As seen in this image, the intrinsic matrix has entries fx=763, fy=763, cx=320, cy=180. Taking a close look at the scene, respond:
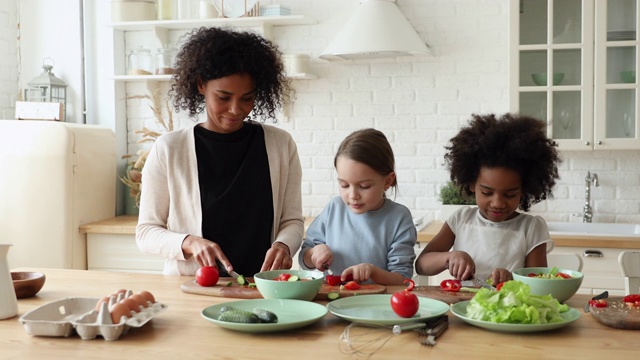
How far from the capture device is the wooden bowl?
1.89 metres

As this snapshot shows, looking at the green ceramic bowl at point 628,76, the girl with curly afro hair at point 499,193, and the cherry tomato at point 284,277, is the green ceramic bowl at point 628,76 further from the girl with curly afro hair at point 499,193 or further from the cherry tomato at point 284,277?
the cherry tomato at point 284,277

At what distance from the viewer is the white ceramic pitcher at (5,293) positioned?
169 cm

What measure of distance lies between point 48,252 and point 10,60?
1.25 m

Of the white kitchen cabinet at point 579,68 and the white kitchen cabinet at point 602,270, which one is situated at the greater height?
the white kitchen cabinet at point 579,68

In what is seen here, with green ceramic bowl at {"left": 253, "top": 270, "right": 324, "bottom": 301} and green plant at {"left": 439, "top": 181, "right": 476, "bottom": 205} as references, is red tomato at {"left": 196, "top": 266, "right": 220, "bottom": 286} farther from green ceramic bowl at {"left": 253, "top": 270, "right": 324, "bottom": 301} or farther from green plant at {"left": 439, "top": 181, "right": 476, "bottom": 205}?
green plant at {"left": 439, "top": 181, "right": 476, "bottom": 205}

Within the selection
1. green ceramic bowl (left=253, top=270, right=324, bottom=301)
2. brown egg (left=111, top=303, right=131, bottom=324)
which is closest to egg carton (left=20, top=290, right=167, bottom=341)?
brown egg (left=111, top=303, right=131, bottom=324)

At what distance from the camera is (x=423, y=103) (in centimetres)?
417

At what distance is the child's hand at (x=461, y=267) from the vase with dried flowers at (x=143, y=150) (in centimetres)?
266

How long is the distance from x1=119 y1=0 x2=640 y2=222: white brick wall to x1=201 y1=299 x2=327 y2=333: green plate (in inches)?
101

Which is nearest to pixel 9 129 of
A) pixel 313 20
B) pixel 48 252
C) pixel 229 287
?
pixel 48 252

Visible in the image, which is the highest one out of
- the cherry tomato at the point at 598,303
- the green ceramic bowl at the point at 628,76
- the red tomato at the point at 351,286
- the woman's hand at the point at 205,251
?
the green ceramic bowl at the point at 628,76

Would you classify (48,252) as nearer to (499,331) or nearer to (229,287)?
(229,287)

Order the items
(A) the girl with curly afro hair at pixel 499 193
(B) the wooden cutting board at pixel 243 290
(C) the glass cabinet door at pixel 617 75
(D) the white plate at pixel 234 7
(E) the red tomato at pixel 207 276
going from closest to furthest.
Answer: (B) the wooden cutting board at pixel 243 290, (E) the red tomato at pixel 207 276, (A) the girl with curly afro hair at pixel 499 193, (C) the glass cabinet door at pixel 617 75, (D) the white plate at pixel 234 7

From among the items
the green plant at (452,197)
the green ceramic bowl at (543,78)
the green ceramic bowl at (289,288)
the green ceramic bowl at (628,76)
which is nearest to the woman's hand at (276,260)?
the green ceramic bowl at (289,288)
